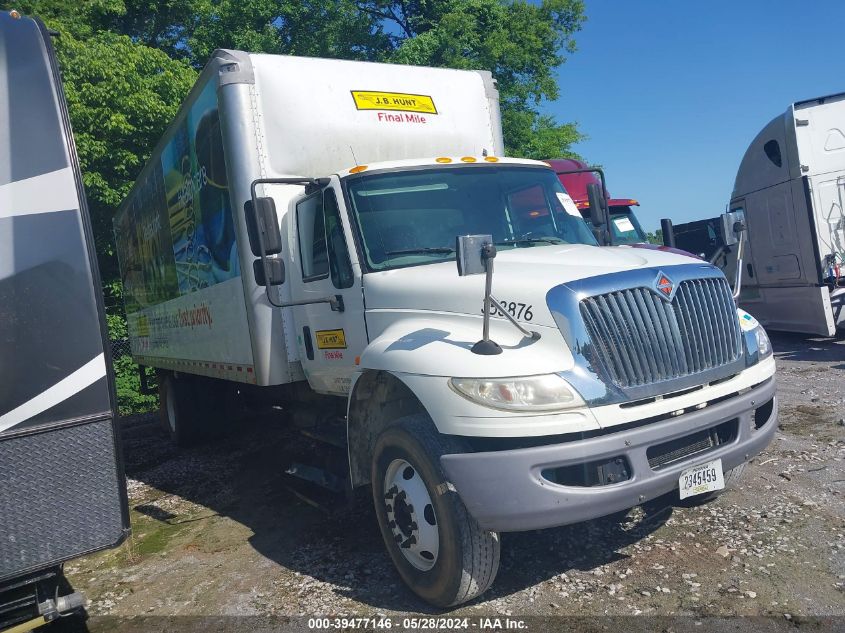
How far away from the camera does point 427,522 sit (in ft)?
12.1

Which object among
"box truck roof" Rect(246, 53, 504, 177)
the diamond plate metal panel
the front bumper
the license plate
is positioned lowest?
the license plate

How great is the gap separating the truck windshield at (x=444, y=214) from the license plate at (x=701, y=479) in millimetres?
1780

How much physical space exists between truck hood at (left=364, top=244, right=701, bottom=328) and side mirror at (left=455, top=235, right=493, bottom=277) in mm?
450

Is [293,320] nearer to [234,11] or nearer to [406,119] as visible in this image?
[406,119]

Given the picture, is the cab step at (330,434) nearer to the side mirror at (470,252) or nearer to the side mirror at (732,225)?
the side mirror at (470,252)

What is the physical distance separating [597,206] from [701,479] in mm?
2947

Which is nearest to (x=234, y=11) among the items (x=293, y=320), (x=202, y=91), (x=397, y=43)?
(x=397, y=43)

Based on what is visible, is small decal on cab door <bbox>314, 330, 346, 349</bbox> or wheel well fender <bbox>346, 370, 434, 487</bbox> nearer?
wheel well fender <bbox>346, 370, 434, 487</bbox>

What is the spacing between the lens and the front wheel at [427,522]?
3.42m

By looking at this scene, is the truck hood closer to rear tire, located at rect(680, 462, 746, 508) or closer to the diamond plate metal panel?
rear tire, located at rect(680, 462, 746, 508)

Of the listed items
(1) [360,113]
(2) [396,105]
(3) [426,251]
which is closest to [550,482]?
(3) [426,251]

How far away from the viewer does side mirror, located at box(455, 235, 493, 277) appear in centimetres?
324

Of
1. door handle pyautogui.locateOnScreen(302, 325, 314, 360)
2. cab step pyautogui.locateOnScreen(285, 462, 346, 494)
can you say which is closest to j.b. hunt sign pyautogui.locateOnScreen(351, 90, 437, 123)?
door handle pyautogui.locateOnScreen(302, 325, 314, 360)

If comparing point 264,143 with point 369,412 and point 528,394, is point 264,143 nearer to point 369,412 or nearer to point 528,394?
point 369,412
